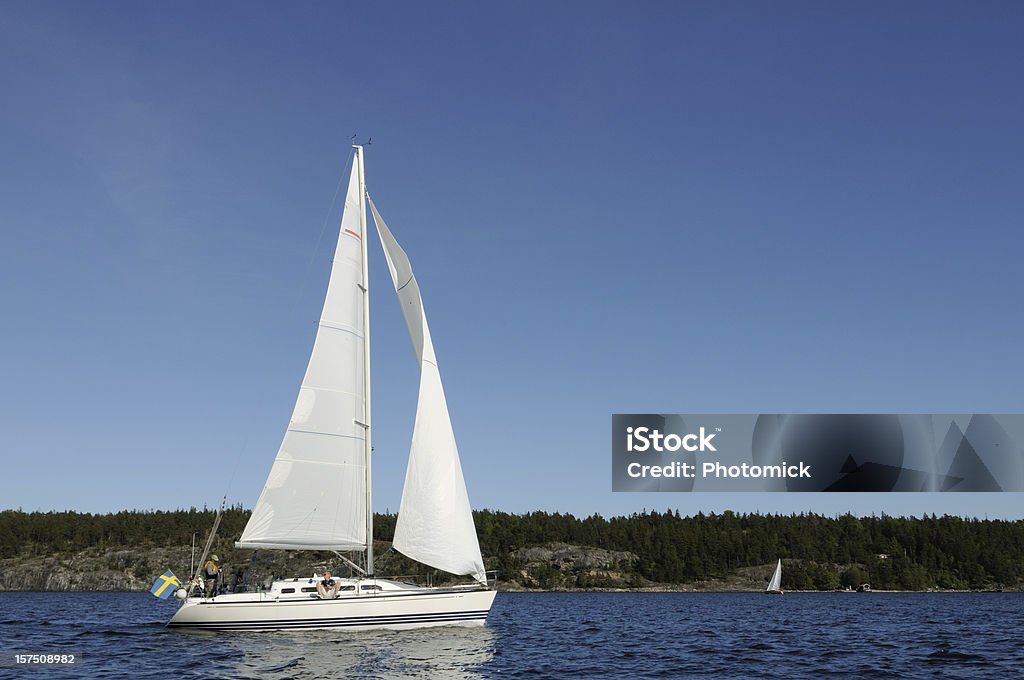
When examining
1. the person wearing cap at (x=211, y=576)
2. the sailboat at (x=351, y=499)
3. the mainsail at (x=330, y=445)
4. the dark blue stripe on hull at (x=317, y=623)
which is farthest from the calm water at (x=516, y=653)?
the mainsail at (x=330, y=445)

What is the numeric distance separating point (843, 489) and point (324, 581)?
4983 cm

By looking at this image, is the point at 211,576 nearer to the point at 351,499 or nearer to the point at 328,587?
the point at 328,587

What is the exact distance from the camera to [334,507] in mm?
41219

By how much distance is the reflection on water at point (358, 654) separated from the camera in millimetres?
30047

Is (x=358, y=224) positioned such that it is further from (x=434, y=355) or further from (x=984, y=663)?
(x=984, y=663)

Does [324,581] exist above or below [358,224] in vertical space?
below

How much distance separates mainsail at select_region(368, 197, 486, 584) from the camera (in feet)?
135

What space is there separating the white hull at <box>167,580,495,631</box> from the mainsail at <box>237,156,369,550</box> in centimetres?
262

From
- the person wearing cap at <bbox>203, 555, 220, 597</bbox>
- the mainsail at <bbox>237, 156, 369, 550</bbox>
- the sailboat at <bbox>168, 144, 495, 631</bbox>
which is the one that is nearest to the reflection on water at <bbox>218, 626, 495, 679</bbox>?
the sailboat at <bbox>168, 144, 495, 631</bbox>

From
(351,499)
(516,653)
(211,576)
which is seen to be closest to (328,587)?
(351,499)

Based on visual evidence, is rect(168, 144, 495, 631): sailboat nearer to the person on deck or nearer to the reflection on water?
the person on deck

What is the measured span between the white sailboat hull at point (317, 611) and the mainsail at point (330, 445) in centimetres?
288

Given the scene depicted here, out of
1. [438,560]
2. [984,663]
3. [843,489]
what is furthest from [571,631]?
[843,489]

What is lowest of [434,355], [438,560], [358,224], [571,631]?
[571,631]
